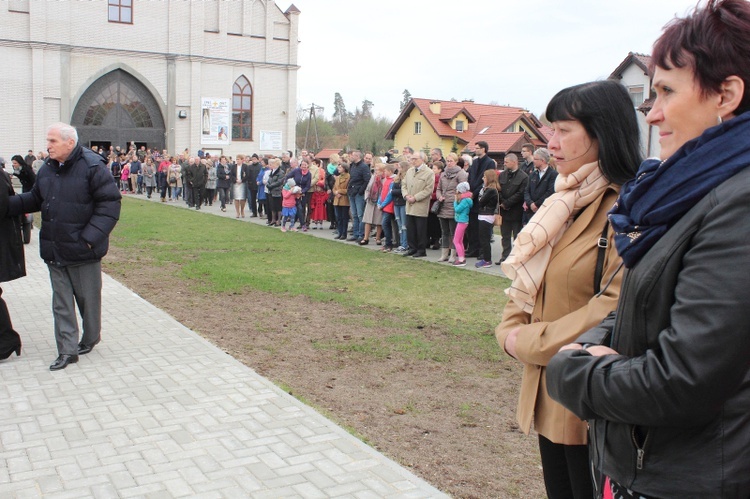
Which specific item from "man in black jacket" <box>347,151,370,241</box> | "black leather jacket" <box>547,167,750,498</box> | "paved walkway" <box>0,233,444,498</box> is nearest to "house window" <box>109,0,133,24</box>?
"man in black jacket" <box>347,151,370,241</box>

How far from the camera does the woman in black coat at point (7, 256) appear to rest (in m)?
6.60

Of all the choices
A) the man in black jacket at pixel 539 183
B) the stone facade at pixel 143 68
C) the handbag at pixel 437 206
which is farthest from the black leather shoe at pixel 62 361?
the stone facade at pixel 143 68

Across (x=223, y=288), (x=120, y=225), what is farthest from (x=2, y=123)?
(x=223, y=288)

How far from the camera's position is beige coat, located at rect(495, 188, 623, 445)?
2432 mm

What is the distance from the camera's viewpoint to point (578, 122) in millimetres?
2543

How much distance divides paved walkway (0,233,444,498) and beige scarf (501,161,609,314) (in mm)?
2030

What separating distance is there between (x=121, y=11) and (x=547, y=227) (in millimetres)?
44215

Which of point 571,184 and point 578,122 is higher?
point 578,122

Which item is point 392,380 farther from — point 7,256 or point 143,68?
point 143,68

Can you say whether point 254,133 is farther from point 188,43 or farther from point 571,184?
point 571,184

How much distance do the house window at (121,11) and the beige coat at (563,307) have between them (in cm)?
4393

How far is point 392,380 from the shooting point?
21.2 feet

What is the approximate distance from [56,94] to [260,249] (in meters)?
29.8

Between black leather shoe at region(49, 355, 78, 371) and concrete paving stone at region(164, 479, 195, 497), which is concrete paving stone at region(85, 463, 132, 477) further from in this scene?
black leather shoe at region(49, 355, 78, 371)
